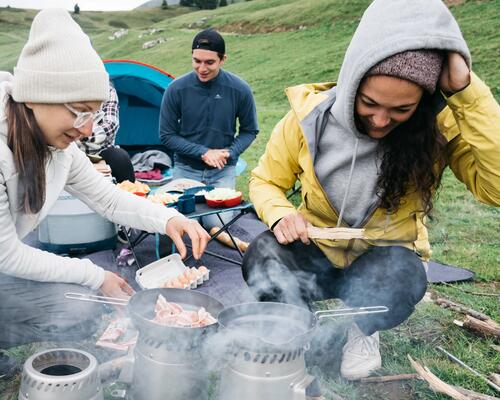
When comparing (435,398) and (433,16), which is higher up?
(433,16)

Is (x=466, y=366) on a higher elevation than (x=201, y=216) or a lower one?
lower

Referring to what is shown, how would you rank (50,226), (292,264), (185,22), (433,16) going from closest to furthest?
(433,16) → (292,264) → (50,226) → (185,22)

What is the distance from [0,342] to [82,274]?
22.1 inches

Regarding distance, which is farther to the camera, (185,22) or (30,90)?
(185,22)

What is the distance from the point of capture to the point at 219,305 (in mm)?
2121

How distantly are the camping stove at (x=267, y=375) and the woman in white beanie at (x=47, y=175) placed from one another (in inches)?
25.7

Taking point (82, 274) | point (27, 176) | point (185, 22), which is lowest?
point (185, 22)

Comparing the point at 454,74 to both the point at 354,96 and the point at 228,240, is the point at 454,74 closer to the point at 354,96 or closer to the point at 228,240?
the point at 354,96

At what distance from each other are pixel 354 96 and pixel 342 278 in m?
1.05

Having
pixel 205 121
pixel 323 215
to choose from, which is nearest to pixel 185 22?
pixel 205 121

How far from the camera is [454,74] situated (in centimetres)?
210

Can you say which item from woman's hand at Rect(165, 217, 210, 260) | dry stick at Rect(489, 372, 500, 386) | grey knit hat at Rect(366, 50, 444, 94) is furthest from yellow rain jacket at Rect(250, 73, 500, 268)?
dry stick at Rect(489, 372, 500, 386)

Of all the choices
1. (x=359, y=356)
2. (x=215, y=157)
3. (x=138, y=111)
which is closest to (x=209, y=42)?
(x=215, y=157)

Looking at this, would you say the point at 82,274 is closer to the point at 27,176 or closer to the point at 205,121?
the point at 27,176
